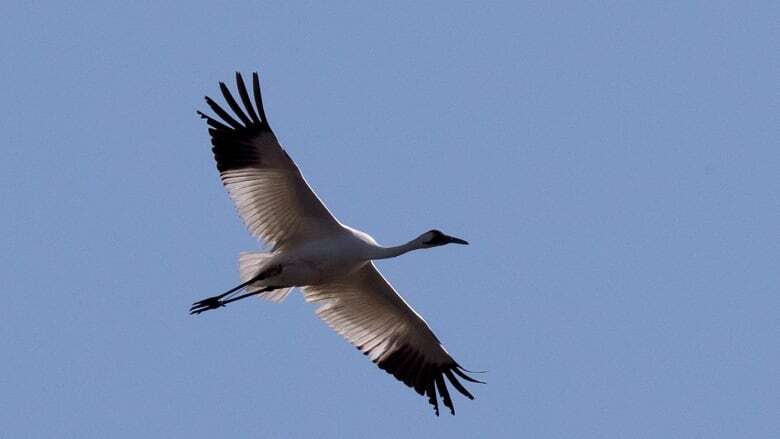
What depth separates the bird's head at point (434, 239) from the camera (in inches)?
851

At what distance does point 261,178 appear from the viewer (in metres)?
21.1

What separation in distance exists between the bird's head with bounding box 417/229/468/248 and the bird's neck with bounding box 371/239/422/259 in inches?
3.6

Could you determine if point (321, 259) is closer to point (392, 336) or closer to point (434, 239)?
point (434, 239)

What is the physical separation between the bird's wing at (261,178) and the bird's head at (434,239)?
1.22 meters

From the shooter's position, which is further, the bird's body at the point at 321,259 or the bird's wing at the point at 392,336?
the bird's wing at the point at 392,336

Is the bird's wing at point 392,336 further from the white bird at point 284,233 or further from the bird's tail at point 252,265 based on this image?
the bird's tail at point 252,265

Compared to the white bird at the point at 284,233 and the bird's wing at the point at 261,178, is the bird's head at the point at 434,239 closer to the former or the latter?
the white bird at the point at 284,233

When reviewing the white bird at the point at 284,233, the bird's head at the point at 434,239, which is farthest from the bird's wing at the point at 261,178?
the bird's head at the point at 434,239

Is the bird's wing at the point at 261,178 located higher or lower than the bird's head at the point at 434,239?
higher

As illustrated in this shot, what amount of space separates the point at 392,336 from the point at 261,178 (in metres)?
3.24

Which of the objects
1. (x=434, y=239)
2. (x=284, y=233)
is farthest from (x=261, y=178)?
(x=434, y=239)

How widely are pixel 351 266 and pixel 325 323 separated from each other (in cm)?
181

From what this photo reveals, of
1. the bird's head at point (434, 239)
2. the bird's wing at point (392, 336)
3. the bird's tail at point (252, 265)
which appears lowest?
the bird's wing at point (392, 336)

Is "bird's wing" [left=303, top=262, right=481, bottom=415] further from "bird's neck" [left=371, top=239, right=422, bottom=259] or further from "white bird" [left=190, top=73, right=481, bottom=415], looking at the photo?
"bird's neck" [left=371, top=239, right=422, bottom=259]
